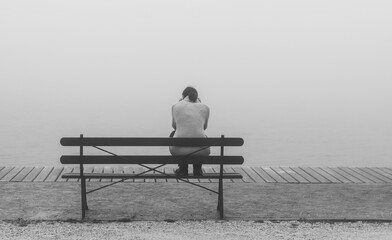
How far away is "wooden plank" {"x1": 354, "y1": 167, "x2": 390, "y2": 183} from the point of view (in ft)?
35.0

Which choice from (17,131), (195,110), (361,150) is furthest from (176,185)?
(17,131)

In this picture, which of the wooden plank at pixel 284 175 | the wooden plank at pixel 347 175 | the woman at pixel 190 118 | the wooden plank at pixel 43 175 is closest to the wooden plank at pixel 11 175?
the wooden plank at pixel 43 175

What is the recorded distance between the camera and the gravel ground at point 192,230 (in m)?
6.82

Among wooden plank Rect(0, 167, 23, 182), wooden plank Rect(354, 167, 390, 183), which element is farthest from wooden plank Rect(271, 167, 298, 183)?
wooden plank Rect(0, 167, 23, 182)

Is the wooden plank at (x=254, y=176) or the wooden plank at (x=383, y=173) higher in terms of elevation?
the wooden plank at (x=254, y=176)

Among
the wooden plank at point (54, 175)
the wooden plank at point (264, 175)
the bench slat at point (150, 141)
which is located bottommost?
the wooden plank at point (264, 175)

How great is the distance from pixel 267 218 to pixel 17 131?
1367 inches

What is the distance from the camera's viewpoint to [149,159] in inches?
306

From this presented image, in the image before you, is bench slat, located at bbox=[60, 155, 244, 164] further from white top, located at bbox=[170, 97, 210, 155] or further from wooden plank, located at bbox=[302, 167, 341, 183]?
wooden plank, located at bbox=[302, 167, 341, 183]

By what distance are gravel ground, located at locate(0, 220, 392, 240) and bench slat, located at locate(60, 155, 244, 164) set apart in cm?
71

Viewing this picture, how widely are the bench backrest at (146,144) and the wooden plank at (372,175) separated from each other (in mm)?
3656

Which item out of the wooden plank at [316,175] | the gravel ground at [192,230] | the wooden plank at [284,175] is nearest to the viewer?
the gravel ground at [192,230]

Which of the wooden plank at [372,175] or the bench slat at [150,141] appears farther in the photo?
the wooden plank at [372,175]

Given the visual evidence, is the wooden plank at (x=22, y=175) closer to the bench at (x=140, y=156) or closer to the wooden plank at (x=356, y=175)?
the bench at (x=140, y=156)
